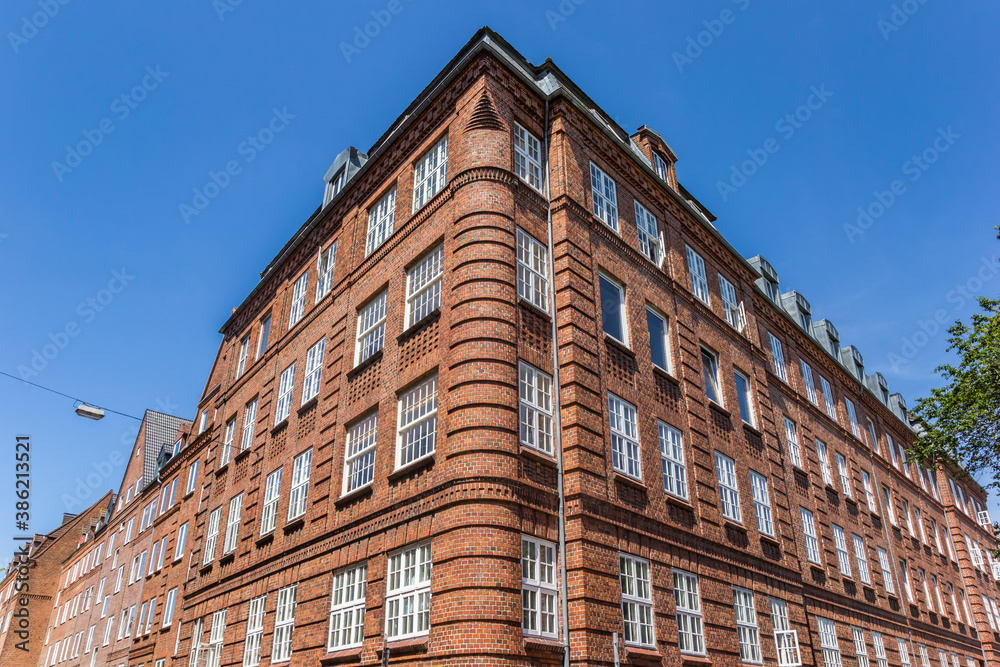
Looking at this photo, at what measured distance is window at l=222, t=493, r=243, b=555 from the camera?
24.0 meters

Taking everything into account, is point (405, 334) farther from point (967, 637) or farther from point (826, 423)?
point (967, 637)

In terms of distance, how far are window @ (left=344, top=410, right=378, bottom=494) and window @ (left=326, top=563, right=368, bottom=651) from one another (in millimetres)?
2150

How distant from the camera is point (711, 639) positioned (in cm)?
1767

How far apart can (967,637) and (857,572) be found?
15.6m

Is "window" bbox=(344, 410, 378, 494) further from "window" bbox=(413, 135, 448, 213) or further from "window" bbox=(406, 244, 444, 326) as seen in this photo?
"window" bbox=(413, 135, 448, 213)

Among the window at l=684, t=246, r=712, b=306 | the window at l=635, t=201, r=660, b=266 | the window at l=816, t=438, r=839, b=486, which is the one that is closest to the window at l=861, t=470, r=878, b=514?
the window at l=816, t=438, r=839, b=486

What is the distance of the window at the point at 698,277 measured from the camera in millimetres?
24609

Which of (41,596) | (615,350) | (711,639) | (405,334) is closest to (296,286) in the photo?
(405,334)

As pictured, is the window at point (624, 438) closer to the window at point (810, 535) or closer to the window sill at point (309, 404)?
the window sill at point (309, 404)

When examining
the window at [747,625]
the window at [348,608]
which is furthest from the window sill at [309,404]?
the window at [747,625]

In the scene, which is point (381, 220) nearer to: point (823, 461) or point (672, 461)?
point (672, 461)

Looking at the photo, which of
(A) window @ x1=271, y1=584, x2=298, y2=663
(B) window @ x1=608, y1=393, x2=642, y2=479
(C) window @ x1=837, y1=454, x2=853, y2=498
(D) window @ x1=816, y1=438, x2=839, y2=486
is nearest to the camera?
(B) window @ x1=608, y1=393, x2=642, y2=479

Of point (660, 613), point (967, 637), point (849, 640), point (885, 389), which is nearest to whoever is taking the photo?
point (660, 613)

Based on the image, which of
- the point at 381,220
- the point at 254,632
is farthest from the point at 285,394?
the point at 254,632
